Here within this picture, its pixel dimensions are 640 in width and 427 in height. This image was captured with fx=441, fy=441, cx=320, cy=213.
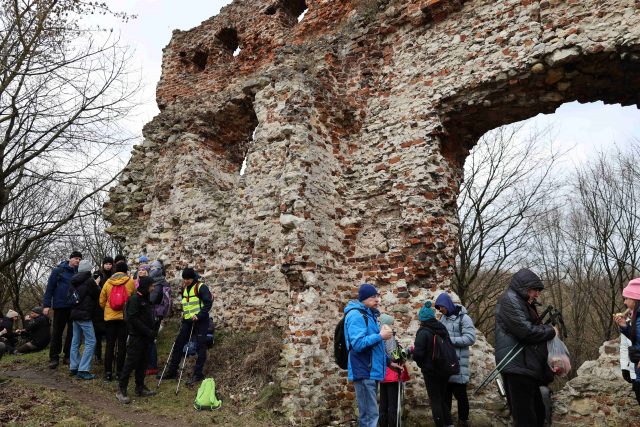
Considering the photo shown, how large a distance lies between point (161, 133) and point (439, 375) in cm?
892

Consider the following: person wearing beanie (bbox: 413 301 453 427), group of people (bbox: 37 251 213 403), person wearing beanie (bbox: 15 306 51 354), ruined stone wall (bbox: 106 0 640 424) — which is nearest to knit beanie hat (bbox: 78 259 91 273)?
group of people (bbox: 37 251 213 403)

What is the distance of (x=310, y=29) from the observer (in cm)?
980

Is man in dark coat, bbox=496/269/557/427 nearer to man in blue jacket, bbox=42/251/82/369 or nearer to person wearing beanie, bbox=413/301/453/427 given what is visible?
person wearing beanie, bbox=413/301/453/427

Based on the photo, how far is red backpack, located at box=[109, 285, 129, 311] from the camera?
6.45 meters

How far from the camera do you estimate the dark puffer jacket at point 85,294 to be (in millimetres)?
6700

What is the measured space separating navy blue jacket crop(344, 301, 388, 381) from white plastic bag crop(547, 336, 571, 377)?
1.49m

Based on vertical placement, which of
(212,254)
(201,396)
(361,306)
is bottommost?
(201,396)

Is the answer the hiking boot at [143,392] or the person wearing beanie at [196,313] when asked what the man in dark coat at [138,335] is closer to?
the hiking boot at [143,392]

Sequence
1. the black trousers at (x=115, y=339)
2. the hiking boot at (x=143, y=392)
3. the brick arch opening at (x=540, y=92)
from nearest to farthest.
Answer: the brick arch opening at (x=540, y=92)
the hiking boot at (x=143, y=392)
the black trousers at (x=115, y=339)

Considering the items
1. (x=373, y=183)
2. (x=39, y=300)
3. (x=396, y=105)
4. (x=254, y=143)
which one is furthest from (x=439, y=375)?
(x=39, y=300)

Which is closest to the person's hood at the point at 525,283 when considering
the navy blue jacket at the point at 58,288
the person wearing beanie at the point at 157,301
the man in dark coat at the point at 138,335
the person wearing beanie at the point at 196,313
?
the person wearing beanie at the point at 196,313

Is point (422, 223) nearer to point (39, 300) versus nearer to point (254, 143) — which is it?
point (254, 143)

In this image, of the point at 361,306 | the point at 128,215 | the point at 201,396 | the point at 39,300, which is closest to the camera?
the point at 361,306

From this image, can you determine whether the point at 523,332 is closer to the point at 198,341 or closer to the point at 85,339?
the point at 198,341
